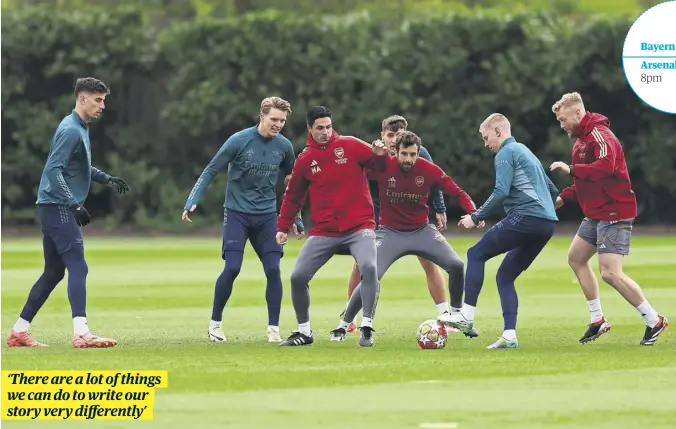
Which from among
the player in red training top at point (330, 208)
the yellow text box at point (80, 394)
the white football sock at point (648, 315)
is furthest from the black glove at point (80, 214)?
the white football sock at point (648, 315)

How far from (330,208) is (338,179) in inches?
10.1

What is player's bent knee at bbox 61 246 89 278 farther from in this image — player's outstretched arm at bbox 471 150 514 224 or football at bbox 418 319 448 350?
player's outstretched arm at bbox 471 150 514 224

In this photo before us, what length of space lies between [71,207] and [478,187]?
2043 cm

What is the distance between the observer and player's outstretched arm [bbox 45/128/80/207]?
40.6 ft

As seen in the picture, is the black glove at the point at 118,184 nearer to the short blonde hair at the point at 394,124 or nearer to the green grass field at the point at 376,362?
the green grass field at the point at 376,362

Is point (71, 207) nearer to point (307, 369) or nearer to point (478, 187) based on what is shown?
point (307, 369)

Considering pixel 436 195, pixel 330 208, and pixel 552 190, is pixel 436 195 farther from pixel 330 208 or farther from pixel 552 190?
pixel 330 208

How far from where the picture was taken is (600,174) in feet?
40.8

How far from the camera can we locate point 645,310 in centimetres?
1252

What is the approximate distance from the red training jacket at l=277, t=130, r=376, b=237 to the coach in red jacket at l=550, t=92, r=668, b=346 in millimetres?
1735

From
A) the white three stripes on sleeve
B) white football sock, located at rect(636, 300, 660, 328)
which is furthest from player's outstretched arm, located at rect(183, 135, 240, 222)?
white football sock, located at rect(636, 300, 660, 328)

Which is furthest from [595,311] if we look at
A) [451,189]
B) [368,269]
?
[368,269]

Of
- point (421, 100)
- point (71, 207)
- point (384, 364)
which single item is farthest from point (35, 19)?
point (384, 364)

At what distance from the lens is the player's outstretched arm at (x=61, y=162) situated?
487 inches
